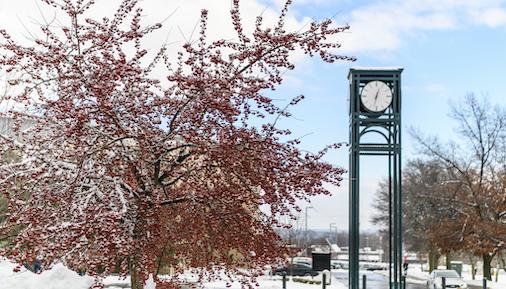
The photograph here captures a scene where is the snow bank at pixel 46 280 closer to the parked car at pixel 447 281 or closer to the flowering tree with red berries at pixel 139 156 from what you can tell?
the flowering tree with red berries at pixel 139 156

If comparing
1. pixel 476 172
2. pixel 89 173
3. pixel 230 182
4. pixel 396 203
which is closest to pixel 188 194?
pixel 230 182

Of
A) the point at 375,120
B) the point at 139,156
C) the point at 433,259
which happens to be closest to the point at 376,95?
the point at 375,120

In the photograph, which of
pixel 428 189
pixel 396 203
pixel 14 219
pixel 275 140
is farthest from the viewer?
pixel 428 189

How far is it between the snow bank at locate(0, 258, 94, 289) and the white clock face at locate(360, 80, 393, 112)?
647 centimetres

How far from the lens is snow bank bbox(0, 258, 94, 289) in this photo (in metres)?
14.0

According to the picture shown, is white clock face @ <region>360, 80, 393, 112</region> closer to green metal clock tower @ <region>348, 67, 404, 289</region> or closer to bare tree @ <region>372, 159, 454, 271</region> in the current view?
green metal clock tower @ <region>348, 67, 404, 289</region>

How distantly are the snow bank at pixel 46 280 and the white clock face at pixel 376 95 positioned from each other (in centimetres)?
647

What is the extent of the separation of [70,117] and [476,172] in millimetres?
30593

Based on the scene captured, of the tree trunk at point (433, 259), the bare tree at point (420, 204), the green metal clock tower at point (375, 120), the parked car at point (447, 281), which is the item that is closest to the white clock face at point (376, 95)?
the green metal clock tower at point (375, 120)

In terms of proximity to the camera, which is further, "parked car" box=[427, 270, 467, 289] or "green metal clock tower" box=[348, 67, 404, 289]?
"parked car" box=[427, 270, 467, 289]

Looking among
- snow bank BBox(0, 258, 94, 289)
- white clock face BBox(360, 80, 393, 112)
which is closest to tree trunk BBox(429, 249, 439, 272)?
snow bank BBox(0, 258, 94, 289)

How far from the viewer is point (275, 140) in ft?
22.9

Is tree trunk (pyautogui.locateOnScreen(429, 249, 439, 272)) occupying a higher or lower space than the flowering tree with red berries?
lower

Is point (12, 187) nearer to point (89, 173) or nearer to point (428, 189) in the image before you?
point (89, 173)
